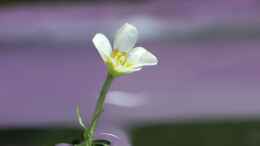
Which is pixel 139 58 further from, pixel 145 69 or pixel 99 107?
pixel 145 69

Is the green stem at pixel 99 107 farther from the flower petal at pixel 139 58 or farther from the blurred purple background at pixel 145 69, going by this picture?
the blurred purple background at pixel 145 69

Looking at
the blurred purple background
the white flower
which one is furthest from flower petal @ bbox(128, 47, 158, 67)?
the blurred purple background

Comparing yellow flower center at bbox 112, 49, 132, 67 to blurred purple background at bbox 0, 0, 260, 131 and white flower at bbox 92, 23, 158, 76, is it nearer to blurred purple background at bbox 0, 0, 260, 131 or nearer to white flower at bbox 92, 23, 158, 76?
white flower at bbox 92, 23, 158, 76

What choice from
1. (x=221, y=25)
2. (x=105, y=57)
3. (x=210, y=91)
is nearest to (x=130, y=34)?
(x=105, y=57)

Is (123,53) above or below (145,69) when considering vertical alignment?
below

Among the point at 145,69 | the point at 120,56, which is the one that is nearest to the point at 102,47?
the point at 120,56

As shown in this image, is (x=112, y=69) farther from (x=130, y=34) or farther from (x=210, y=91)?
(x=210, y=91)

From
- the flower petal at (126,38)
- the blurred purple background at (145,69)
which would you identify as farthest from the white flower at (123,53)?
the blurred purple background at (145,69)
